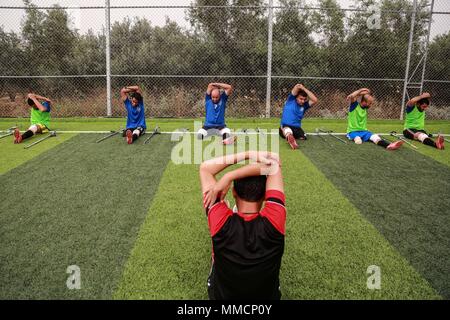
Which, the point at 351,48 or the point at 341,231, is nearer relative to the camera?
the point at 341,231

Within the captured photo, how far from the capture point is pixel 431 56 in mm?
13664

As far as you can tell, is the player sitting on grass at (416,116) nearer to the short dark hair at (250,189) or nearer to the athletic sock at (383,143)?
the athletic sock at (383,143)

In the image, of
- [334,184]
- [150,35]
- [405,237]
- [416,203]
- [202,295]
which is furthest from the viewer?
[150,35]

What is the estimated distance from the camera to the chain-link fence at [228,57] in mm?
12031

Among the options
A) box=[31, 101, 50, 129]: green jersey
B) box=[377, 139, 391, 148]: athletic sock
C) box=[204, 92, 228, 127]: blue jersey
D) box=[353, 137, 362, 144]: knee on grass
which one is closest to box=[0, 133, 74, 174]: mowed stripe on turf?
box=[31, 101, 50, 129]: green jersey

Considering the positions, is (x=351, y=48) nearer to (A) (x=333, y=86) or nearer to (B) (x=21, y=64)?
(A) (x=333, y=86)

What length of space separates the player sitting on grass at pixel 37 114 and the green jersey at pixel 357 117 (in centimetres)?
738

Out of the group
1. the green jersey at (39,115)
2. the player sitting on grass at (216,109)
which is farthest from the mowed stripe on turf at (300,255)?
Answer: the green jersey at (39,115)

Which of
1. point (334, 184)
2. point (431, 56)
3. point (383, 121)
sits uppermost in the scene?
point (431, 56)

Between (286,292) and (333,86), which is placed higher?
(333,86)

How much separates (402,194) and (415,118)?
14.5 ft

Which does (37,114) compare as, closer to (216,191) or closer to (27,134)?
(27,134)

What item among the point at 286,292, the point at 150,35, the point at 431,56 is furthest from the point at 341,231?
the point at 431,56
